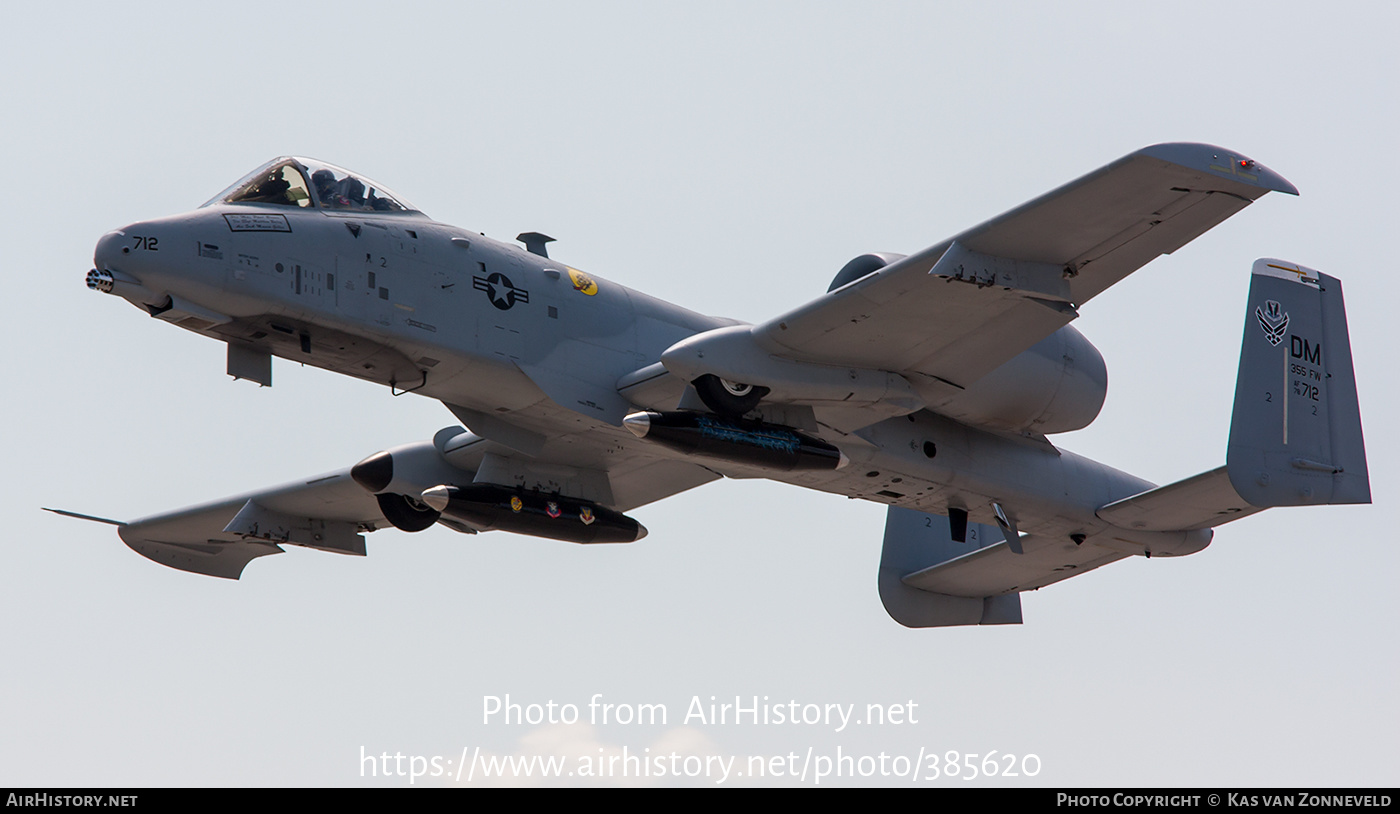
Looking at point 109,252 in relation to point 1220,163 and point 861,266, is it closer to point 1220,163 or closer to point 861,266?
point 861,266

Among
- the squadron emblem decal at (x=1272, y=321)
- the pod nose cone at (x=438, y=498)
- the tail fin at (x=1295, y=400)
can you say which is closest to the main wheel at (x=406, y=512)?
the pod nose cone at (x=438, y=498)

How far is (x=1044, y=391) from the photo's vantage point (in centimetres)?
1939

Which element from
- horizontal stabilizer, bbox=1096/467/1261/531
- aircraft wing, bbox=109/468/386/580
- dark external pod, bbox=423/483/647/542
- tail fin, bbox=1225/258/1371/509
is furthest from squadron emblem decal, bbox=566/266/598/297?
tail fin, bbox=1225/258/1371/509

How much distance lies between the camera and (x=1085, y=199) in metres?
15.0

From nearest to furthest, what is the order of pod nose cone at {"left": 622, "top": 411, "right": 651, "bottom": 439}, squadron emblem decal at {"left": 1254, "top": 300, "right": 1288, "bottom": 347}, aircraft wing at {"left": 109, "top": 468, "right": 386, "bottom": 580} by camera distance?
pod nose cone at {"left": 622, "top": 411, "right": 651, "bottom": 439} → squadron emblem decal at {"left": 1254, "top": 300, "right": 1288, "bottom": 347} → aircraft wing at {"left": 109, "top": 468, "right": 386, "bottom": 580}

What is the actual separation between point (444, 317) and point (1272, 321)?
10532mm

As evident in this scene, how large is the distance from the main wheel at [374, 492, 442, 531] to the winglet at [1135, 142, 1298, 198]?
10.1 metres

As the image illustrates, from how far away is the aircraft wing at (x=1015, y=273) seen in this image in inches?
577

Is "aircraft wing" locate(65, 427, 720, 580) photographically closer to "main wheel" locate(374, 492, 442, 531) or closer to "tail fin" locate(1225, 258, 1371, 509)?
"main wheel" locate(374, 492, 442, 531)

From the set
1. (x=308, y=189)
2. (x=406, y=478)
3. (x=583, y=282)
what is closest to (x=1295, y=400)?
(x=583, y=282)

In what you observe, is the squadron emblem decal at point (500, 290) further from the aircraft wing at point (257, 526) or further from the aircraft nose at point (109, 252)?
the aircraft wing at point (257, 526)

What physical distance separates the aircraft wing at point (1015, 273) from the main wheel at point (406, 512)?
5732 mm

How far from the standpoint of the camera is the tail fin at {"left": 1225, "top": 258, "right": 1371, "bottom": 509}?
1958cm

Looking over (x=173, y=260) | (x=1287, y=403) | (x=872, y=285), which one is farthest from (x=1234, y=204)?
(x=173, y=260)
